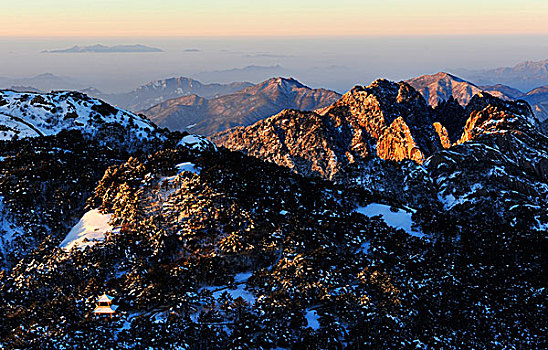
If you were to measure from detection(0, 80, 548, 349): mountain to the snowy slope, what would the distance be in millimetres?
16124

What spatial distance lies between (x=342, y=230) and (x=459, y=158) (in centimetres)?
8168

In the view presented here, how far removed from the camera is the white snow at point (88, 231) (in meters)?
59.5

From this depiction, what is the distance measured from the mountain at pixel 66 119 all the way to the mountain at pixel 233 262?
49.7ft

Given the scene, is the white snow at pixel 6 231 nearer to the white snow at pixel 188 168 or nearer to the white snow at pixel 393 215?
the white snow at pixel 188 168

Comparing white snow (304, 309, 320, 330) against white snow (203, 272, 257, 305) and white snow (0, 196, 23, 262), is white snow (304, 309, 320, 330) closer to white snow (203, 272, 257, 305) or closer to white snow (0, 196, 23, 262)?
white snow (203, 272, 257, 305)

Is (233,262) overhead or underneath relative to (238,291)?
overhead

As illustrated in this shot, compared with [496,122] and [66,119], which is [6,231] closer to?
[66,119]

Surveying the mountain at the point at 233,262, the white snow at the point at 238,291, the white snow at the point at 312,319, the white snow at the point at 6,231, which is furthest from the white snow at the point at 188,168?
the white snow at the point at 312,319

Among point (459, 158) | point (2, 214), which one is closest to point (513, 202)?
point (459, 158)

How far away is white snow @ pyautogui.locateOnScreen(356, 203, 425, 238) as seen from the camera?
254ft

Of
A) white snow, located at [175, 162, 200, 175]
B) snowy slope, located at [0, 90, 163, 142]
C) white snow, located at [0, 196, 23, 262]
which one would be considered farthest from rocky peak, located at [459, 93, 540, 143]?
white snow, located at [0, 196, 23, 262]

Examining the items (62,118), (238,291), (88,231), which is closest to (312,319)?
(238,291)

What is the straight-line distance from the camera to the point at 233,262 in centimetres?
5762

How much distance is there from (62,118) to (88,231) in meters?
61.1
